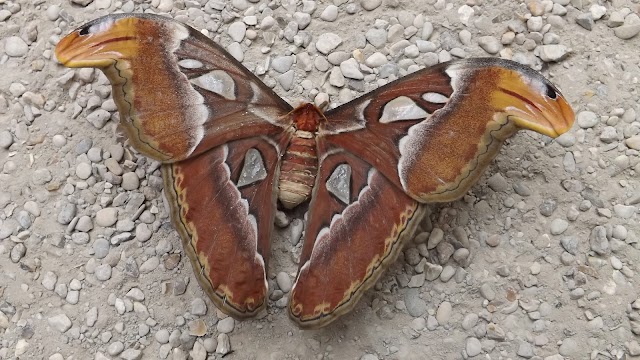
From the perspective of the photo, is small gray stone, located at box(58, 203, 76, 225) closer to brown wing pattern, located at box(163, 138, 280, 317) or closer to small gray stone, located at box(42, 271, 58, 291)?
small gray stone, located at box(42, 271, 58, 291)

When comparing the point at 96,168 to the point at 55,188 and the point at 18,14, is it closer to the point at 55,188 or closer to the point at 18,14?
the point at 55,188

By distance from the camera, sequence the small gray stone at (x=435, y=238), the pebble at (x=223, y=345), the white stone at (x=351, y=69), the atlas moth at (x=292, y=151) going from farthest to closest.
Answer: the white stone at (x=351, y=69)
the small gray stone at (x=435, y=238)
the pebble at (x=223, y=345)
the atlas moth at (x=292, y=151)

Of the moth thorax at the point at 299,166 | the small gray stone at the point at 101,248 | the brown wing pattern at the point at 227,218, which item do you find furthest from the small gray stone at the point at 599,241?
the small gray stone at the point at 101,248

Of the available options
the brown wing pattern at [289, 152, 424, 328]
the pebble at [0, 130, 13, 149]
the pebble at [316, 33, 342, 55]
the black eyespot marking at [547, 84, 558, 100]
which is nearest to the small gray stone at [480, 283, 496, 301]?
the brown wing pattern at [289, 152, 424, 328]

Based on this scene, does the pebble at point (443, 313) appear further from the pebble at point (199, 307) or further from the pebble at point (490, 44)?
the pebble at point (490, 44)

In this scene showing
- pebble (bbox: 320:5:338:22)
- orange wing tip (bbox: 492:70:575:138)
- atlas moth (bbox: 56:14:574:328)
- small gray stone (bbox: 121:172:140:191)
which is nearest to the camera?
orange wing tip (bbox: 492:70:575:138)

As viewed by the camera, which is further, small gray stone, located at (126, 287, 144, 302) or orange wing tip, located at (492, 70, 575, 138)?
small gray stone, located at (126, 287, 144, 302)

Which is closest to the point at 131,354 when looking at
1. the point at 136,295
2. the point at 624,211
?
the point at 136,295
